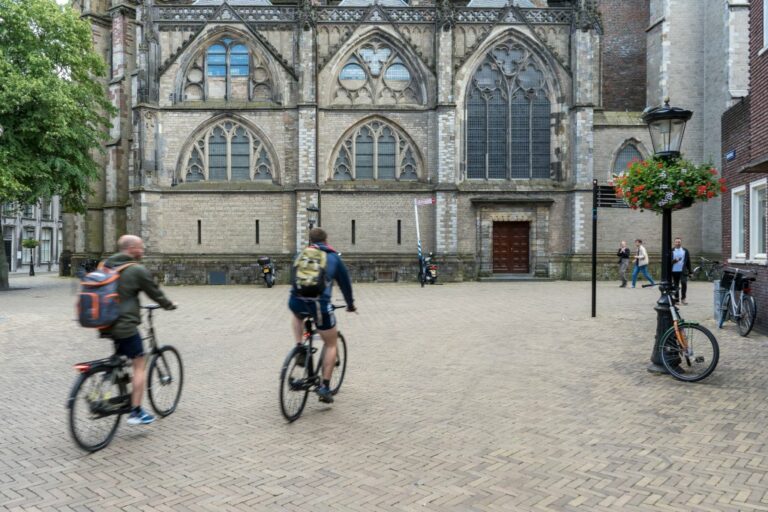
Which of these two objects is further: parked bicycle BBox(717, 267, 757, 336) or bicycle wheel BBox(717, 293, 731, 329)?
bicycle wheel BBox(717, 293, 731, 329)

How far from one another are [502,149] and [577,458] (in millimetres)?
23036

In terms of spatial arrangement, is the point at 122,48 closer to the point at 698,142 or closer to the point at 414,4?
the point at 414,4

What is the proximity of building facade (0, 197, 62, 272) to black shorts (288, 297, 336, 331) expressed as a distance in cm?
4317

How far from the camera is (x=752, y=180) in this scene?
37.9ft

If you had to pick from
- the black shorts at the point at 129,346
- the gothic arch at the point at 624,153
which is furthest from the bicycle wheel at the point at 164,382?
the gothic arch at the point at 624,153

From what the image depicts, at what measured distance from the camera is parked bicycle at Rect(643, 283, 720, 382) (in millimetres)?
6895

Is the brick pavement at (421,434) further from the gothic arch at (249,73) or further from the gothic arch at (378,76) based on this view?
the gothic arch at (378,76)

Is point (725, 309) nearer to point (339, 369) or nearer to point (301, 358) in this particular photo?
point (339, 369)

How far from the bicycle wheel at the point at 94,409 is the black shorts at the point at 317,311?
5.79ft

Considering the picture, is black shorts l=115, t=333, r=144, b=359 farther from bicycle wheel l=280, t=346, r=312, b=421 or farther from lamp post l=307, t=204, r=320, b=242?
lamp post l=307, t=204, r=320, b=242

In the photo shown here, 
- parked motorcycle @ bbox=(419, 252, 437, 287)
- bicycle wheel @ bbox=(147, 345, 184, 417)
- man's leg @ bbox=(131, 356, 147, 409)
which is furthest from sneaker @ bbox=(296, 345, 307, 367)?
parked motorcycle @ bbox=(419, 252, 437, 287)

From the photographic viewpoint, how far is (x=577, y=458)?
4.54m

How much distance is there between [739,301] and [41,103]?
Result: 2110cm

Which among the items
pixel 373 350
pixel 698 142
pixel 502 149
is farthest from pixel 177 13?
pixel 698 142
